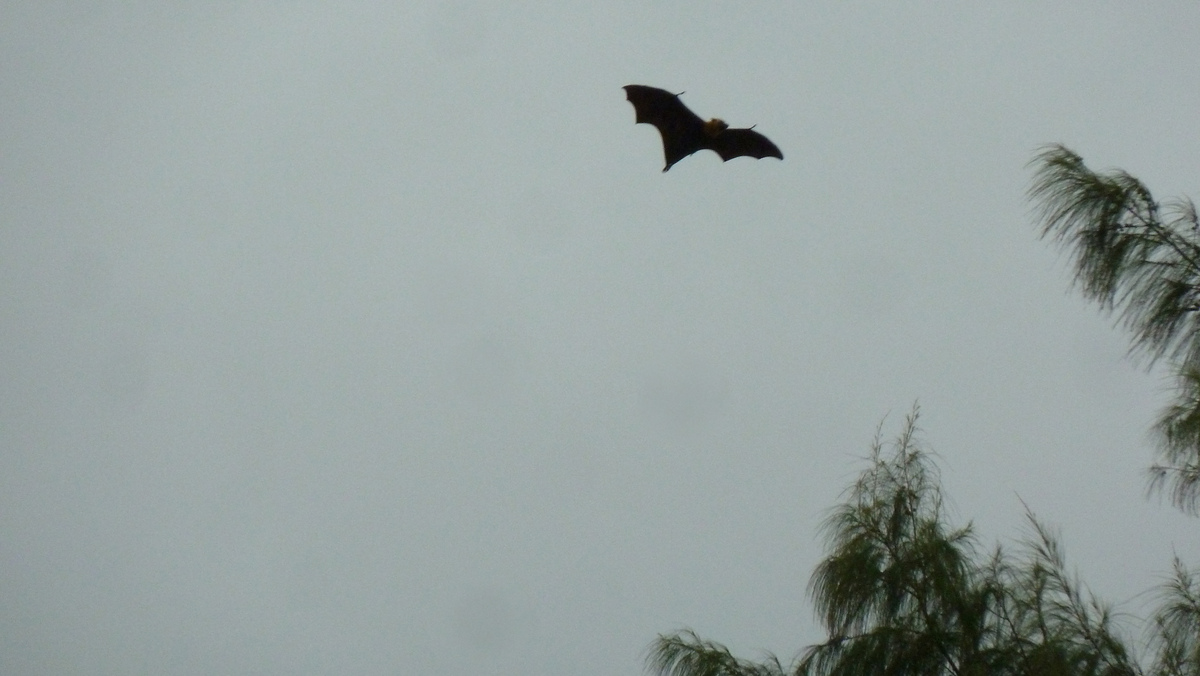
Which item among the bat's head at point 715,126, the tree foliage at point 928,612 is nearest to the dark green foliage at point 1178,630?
the tree foliage at point 928,612

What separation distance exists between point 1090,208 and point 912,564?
2.17 meters

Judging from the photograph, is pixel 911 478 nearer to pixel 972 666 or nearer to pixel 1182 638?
pixel 972 666

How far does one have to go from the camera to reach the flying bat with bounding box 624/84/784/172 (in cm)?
1166

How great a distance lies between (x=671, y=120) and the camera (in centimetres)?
1188

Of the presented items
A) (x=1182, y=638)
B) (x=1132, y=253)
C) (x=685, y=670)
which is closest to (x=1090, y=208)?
(x=1132, y=253)

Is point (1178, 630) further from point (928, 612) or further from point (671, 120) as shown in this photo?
point (671, 120)

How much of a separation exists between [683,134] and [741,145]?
2.18ft

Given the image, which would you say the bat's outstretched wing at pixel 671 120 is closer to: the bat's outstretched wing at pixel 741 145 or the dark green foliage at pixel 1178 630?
the bat's outstretched wing at pixel 741 145

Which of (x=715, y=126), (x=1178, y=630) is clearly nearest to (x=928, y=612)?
(x=1178, y=630)

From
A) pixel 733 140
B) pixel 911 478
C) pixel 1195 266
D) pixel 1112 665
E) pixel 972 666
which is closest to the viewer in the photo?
pixel 1195 266

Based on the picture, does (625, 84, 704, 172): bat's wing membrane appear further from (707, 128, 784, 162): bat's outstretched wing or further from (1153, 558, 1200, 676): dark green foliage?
(1153, 558, 1200, 676): dark green foliage

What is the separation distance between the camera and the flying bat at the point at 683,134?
38.2ft

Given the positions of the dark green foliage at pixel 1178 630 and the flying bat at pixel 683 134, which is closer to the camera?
the dark green foliage at pixel 1178 630

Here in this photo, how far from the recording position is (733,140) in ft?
39.3
